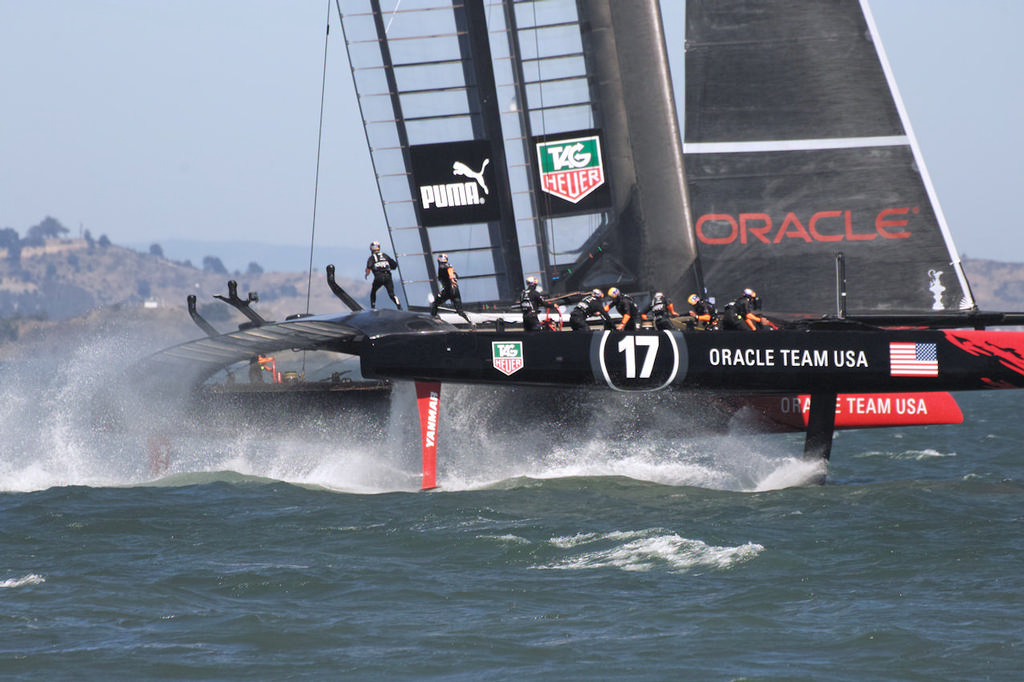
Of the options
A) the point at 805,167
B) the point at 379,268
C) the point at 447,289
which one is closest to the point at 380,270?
the point at 379,268

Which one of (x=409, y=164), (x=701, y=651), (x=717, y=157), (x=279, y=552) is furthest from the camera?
(x=409, y=164)

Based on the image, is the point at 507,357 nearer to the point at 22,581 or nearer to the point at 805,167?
the point at 805,167

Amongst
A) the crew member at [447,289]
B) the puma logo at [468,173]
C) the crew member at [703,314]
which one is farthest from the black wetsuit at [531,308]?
the puma logo at [468,173]

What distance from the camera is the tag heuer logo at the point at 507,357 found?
37.0 ft

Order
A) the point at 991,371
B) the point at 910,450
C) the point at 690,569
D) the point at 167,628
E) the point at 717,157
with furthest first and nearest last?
the point at 910,450 → the point at 717,157 → the point at 991,371 → the point at 690,569 → the point at 167,628

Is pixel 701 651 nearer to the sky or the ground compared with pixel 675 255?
nearer to the ground

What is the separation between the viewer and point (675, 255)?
43.5 feet

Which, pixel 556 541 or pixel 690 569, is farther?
pixel 556 541

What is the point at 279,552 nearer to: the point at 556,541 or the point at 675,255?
the point at 556,541

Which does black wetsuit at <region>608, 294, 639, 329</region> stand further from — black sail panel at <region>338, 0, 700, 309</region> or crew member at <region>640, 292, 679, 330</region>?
Result: black sail panel at <region>338, 0, 700, 309</region>

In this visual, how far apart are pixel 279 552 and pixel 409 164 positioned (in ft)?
20.0

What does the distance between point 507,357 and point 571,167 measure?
313 cm

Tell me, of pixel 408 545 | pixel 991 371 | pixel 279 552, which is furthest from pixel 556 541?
pixel 991 371

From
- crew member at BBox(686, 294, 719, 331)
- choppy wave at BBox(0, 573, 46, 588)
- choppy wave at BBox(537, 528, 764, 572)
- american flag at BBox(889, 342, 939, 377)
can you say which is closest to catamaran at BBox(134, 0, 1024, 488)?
american flag at BBox(889, 342, 939, 377)
